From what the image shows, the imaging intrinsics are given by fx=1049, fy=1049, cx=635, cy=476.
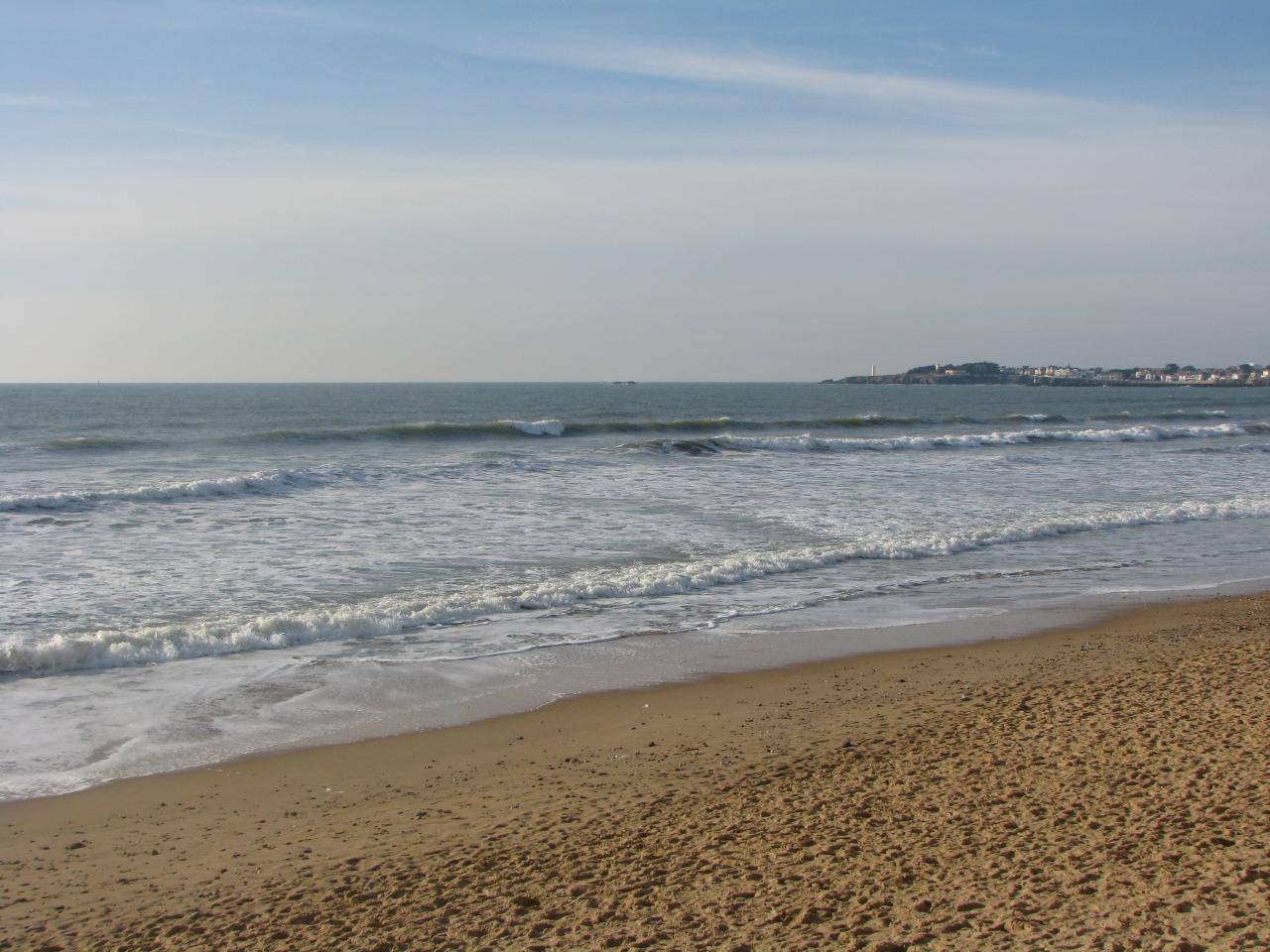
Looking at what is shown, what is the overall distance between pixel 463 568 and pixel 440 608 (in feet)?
7.76

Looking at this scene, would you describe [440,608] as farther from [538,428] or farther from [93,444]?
[538,428]

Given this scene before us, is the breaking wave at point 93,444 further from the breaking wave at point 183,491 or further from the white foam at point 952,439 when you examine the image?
the white foam at point 952,439

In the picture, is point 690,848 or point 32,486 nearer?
point 690,848

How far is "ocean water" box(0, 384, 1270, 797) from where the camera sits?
8.08m

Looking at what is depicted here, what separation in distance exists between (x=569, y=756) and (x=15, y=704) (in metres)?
4.39

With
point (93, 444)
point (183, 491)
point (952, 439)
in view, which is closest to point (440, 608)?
point (183, 491)

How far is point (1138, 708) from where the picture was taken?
7270 millimetres

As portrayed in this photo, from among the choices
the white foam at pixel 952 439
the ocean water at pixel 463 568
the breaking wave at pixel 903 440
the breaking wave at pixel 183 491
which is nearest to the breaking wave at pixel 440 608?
the ocean water at pixel 463 568

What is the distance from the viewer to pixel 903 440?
1609 inches

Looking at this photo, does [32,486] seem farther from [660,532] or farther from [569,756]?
[569,756]

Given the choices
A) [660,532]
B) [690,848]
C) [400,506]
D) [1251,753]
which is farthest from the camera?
[400,506]

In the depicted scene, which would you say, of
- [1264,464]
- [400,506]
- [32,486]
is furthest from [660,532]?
[1264,464]

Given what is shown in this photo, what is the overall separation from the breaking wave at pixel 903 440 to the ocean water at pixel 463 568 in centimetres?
548

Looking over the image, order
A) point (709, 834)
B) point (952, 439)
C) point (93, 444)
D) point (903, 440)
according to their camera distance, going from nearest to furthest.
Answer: point (709, 834)
point (93, 444)
point (903, 440)
point (952, 439)
